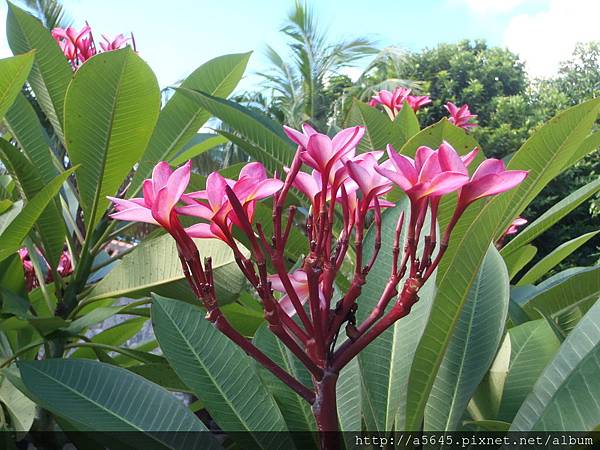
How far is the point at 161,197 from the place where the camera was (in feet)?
1.46

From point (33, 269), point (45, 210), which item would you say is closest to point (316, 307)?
point (45, 210)

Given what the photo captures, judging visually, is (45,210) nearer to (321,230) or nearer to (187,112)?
(187,112)

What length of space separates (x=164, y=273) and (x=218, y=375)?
0.20 meters

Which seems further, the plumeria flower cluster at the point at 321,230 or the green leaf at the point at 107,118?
the green leaf at the point at 107,118

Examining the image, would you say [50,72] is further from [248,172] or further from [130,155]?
[248,172]

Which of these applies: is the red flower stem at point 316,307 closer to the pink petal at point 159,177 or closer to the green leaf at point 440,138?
the pink petal at point 159,177

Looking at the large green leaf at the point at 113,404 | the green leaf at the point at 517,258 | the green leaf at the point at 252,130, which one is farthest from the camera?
the green leaf at the point at 517,258

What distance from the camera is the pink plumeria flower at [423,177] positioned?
0.42m

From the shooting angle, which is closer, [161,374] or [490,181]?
[490,181]

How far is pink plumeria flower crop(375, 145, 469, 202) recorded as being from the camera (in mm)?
418

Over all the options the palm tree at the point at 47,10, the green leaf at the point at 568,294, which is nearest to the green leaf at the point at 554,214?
the green leaf at the point at 568,294

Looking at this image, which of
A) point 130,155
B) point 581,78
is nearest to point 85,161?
point 130,155

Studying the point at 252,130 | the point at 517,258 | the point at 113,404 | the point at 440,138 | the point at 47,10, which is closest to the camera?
the point at 113,404

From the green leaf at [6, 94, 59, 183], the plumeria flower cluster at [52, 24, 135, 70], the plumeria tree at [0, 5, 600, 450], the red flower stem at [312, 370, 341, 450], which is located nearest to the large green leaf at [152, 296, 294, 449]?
the plumeria tree at [0, 5, 600, 450]
